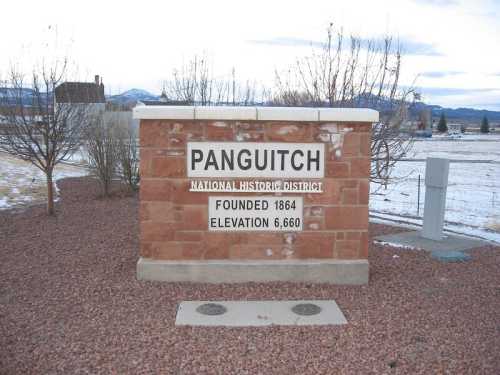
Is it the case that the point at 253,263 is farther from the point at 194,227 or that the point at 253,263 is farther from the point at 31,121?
the point at 31,121

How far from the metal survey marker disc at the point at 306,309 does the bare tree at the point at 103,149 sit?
7.89 m

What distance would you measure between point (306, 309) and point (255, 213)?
1.26 m

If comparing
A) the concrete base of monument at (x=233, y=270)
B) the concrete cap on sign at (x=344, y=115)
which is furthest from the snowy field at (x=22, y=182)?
the concrete cap on sign at (x=344, y=115)

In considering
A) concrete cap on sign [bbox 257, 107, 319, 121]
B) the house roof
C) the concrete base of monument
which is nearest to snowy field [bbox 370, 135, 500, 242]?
concrete cap on sign [bbox 257, 107, 319, 121]

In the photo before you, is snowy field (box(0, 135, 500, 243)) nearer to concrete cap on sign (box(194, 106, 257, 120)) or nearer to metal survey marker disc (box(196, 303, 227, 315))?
concrete cap on sign (box(194, 106, 257, 120))

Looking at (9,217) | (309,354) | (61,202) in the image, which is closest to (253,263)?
(309,354)

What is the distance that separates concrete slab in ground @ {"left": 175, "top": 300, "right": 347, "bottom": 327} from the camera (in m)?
4.91

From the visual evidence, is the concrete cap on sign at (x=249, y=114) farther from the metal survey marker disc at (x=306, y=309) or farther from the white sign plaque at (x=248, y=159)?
the metal survey marker disc at (x=306, y=309)

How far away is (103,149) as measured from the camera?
494 inches

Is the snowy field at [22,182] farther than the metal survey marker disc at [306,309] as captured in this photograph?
Yes

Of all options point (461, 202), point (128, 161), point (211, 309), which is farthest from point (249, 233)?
point (461, 202)

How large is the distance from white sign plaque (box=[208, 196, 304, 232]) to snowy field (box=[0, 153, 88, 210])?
6.65m

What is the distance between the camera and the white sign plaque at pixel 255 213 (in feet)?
19.7

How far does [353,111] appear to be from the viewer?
591cm
